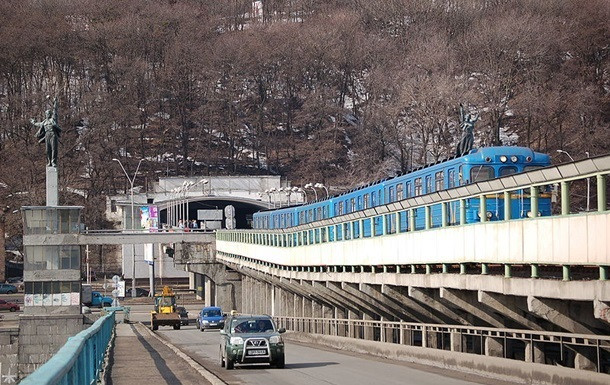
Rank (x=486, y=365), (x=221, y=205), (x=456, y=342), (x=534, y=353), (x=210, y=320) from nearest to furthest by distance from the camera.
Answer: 1. (x=534, y=353)
2. (x=486, y=365)
3. (x=456, y=342)
4. (x=210, y=320)
5. (x=221, y=205)

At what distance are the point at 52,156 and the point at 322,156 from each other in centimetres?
5954

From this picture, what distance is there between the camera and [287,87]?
158375 mm

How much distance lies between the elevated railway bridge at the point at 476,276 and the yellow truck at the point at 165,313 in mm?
13497

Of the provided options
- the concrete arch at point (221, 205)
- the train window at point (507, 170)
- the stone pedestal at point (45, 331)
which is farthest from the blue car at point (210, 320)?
the concrete arch at point (221, 205)

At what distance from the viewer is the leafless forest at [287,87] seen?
411 feet

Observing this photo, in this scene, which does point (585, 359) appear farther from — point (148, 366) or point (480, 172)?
point (148, 366)

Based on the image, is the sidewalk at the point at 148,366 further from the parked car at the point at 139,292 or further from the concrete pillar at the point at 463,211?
the parked car at the point at 139,292

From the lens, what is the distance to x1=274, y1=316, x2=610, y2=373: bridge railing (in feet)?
74.4

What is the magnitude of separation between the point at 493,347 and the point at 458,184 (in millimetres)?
11136

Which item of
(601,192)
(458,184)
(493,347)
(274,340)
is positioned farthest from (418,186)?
(601,192)

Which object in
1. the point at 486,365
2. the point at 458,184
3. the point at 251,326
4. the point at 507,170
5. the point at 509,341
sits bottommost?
the point at 486,365

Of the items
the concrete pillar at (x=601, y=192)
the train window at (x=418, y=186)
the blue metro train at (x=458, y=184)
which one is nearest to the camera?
the concrete pillar at (x=601, y=192)

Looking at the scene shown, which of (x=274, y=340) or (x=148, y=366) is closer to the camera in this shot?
(x=274, y=340)

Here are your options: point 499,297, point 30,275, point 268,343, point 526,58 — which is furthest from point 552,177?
point 526,58
